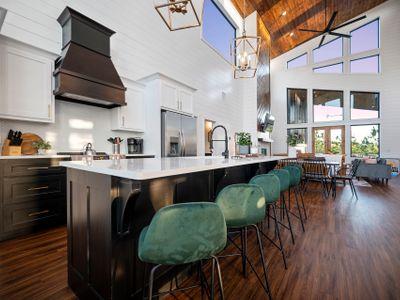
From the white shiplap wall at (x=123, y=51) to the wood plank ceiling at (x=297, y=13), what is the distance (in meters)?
2.09

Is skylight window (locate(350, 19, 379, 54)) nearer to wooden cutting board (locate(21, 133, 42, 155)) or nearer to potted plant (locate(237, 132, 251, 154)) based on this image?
potted plant (locate(237, 132, 251, 154))

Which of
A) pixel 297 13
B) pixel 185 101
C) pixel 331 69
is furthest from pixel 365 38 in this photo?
pixel 185 101

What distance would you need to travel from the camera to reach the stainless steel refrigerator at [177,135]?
393 centimetres

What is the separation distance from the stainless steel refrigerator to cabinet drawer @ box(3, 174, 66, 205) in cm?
175

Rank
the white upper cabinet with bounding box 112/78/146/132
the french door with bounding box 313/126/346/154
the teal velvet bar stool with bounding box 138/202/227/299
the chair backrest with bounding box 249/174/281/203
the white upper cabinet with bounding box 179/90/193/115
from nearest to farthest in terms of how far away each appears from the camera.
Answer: the teal velvet bar stool with bounding box 138/202/227/299 → the chair backrest with bounding box 249/174/281/203 → the white upper cabinet with bounding box 112/78/146/132 → the white upper cabinet with bounding box 179/90/193/115 → the french door with bounding box 313/126/346/154

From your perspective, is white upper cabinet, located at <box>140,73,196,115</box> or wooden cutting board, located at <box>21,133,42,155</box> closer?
wooden cutting board, located at <box>21,133,42,155</box>

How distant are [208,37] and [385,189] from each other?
680 centimetres

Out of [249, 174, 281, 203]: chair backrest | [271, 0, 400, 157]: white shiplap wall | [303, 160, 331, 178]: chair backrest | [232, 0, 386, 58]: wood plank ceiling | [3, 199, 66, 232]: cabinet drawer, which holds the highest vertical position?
[232, 0, 386, 58]: wood plank ceiling

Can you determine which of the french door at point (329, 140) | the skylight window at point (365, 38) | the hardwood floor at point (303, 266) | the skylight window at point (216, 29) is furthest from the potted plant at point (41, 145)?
the skylight window at point (365, 38)

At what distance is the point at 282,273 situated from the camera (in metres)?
1.75

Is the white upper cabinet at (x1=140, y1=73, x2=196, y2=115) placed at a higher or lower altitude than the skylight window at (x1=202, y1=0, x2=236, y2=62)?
lower

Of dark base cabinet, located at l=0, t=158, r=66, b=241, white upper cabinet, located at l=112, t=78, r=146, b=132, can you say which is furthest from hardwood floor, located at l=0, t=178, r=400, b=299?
white upper cabinet, located at l=112, t=78, r=146, b=132

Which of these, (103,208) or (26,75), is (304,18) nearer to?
(26,75)

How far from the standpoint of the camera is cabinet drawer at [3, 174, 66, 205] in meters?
2.24
